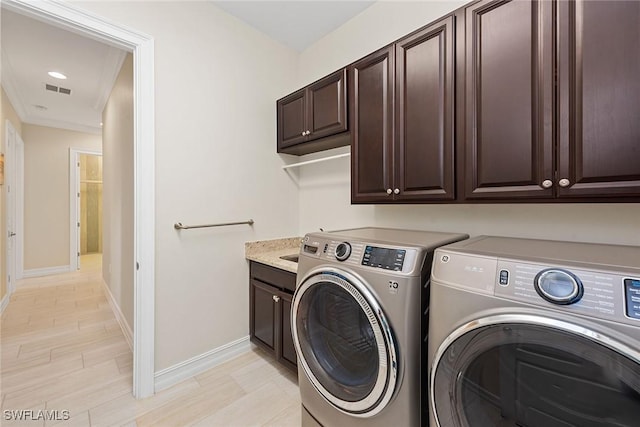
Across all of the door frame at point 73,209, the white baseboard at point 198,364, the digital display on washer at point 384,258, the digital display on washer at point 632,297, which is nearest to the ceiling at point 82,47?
the door frame at point 73,209

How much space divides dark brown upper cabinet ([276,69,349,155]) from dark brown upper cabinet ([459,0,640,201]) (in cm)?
80

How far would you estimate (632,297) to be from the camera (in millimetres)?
632

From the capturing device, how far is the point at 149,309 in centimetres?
174

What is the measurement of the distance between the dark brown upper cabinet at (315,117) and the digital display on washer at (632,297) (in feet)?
4.99

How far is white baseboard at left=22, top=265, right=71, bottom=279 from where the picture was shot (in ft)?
14.6

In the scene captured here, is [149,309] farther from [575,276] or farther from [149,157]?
[575,276]

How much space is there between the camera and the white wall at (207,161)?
71.4 inches

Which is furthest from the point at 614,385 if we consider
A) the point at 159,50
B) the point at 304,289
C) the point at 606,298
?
the point at 159,50

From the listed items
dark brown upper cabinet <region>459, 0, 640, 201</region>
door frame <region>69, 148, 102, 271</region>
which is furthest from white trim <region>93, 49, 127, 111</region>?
dark brown upper cabinet <region>459, 0, 640, 201</region>

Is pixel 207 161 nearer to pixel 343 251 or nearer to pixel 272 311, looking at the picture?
pixel 272 311

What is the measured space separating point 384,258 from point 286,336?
1.12m

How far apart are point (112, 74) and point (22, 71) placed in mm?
980

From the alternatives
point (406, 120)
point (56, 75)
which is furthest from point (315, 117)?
point (56, 75)

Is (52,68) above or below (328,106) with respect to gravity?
above
